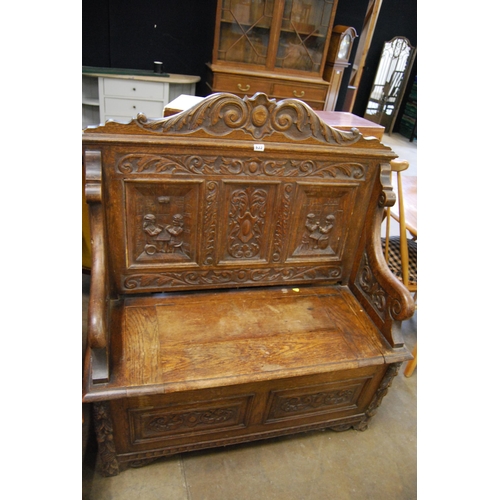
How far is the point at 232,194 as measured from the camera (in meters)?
1.32

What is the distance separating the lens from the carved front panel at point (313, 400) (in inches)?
52.7

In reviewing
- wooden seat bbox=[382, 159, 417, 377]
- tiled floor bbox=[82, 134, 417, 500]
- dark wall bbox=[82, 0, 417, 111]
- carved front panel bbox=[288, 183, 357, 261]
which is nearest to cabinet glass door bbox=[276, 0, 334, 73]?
dark wall bbox=[82, 0, 417, 111]

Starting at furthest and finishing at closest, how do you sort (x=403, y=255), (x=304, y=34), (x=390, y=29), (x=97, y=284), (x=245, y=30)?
1. (x=390, y=29)
2. (x=304, y=34)
3. (x=245, y=30)
4. (x=403, y=255)
5. (x=97, y=284)

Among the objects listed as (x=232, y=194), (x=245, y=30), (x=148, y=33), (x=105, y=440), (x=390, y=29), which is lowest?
(x=105, y=440)

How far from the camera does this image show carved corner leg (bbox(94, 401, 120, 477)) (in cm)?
111

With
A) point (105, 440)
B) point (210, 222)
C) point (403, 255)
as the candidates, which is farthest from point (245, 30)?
point (105, 440)

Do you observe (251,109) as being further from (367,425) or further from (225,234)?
(367,425)

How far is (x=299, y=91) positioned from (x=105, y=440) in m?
3.23

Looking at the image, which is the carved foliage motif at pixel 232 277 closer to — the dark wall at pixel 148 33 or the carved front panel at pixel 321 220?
the carved front panel at pixel 321 220

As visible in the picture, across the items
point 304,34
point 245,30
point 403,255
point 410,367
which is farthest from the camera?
point 304,34

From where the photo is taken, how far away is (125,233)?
1.27m

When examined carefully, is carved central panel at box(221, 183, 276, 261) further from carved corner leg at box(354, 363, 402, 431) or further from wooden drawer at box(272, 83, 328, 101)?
wooden drawer at box(272, 83, 328, 101)

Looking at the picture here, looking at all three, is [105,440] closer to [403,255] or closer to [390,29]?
[403,255]

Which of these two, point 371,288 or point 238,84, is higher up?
point 238,84
